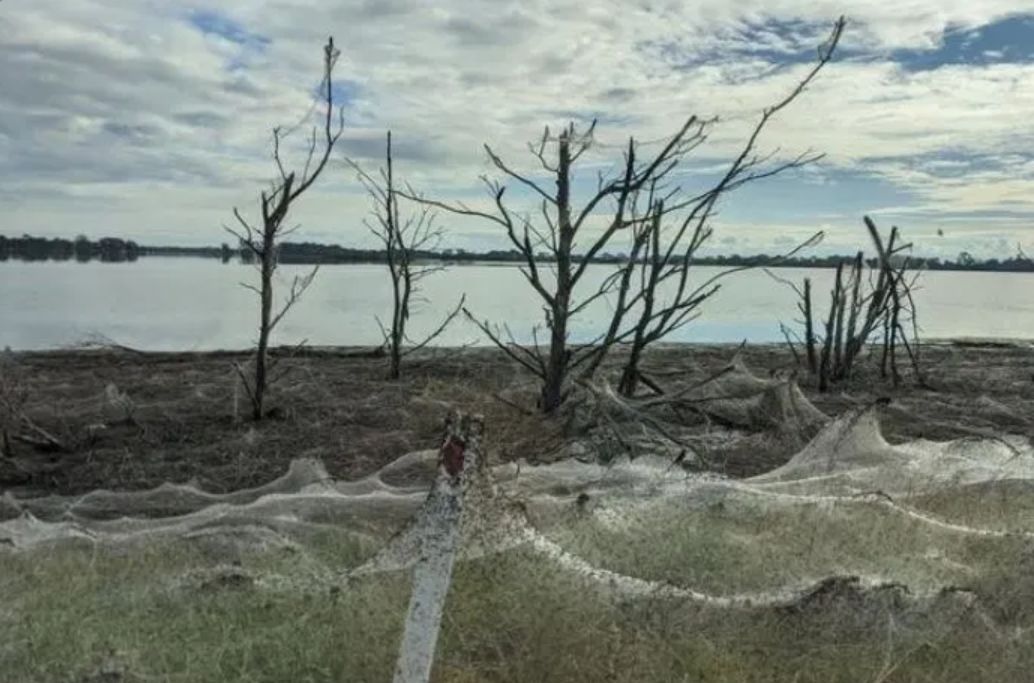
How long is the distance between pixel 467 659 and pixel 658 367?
13245 millimetres

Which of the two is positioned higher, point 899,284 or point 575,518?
point 899,284

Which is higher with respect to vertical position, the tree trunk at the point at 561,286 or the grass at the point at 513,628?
the tree trunk at the point at 561,286

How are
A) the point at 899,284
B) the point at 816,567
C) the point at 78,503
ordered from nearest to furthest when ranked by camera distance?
the point at 816,567, the point at 78,503, the point at 899,284

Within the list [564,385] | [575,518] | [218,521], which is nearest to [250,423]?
[564,385]

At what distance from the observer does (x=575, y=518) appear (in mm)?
5242

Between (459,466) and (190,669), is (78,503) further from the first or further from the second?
(459,466)

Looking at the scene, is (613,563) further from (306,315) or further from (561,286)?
(306,315)

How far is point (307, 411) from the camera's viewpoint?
11.8 metres

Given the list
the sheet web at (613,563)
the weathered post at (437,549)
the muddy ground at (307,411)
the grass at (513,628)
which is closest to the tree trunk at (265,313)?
the muddy ground at (307,411)

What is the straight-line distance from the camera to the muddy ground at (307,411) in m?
8.94

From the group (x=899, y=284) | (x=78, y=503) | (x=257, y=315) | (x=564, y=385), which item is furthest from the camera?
(x=257, y=315)

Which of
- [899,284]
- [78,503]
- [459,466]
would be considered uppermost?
[899,284]

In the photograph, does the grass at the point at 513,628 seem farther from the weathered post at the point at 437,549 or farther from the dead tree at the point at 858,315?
the dead tree at the point at 858,315

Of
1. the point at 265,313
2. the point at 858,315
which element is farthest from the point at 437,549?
the point at 858,315
